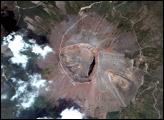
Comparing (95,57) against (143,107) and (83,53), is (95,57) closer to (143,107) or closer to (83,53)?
(83,53)

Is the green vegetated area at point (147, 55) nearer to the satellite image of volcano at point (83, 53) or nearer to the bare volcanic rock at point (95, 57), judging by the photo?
the satellite image of volcano at point (83, 53)

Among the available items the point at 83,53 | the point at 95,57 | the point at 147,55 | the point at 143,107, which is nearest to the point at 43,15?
the point at 83,53

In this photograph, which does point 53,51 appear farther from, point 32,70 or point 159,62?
point 159,62

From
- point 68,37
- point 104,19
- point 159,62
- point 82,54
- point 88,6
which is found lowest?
point 159,62

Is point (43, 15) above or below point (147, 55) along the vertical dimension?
above

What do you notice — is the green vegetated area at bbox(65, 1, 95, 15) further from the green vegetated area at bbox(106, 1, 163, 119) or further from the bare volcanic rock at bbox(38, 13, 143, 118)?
the green vegetated area at bbox(106, 1, 163, 119)

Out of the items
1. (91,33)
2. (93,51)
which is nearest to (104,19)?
(91,33)

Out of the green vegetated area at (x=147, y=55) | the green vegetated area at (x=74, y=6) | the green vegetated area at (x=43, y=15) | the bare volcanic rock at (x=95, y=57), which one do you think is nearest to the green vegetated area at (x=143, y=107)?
the green vegetated area at (x=147, y=55)
